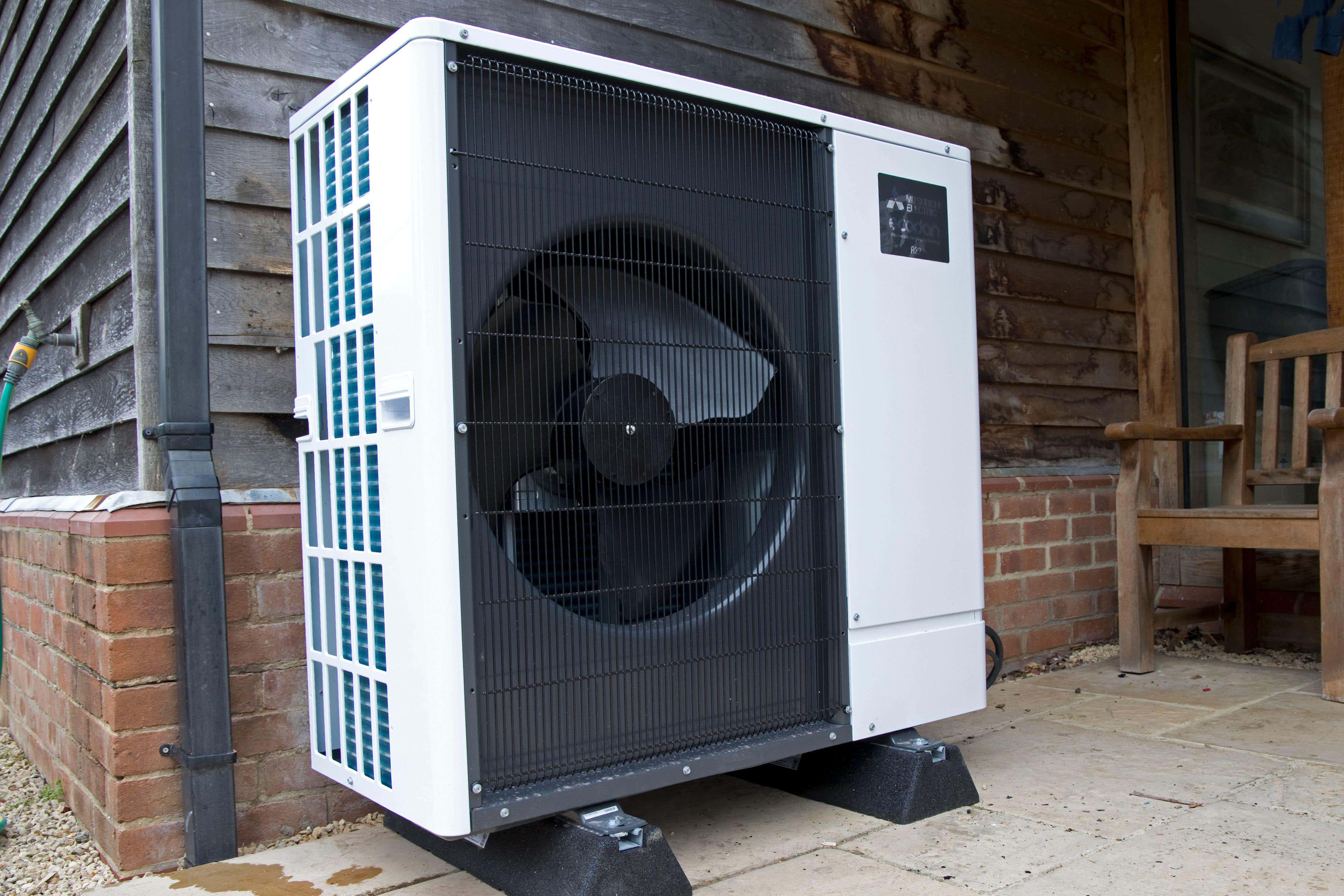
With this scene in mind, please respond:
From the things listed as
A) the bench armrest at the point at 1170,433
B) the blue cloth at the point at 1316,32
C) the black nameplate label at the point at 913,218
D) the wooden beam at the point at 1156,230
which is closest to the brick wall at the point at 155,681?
the black nameplate label at the point at 913,218

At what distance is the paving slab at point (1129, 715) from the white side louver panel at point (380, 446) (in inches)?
62.4

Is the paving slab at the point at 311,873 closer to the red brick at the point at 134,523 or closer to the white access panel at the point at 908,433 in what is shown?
the red brick at the point at 134,523

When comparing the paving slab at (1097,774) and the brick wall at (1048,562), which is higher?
the brick wall at (1048,562)

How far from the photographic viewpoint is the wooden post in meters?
2.87

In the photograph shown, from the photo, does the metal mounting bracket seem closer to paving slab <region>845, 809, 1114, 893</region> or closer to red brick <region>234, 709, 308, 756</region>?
paving slab <region>845, 809, 1114, 893</region>

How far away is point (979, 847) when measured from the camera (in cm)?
157

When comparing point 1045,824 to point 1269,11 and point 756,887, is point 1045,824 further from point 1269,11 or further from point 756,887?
point 1269,11

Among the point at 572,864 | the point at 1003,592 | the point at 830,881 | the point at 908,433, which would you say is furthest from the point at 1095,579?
the point at 572,864

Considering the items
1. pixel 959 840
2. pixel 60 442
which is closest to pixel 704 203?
pixel 959 840

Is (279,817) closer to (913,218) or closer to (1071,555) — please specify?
(913,218)

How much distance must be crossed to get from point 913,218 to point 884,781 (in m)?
0.98

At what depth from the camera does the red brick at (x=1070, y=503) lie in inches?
118

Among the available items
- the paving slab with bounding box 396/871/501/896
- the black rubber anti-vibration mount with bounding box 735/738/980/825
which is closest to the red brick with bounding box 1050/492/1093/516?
the black rubber anti-vibration mount with bounding box 735/738/980/825

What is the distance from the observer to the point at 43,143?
231 cm
